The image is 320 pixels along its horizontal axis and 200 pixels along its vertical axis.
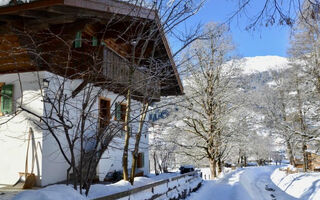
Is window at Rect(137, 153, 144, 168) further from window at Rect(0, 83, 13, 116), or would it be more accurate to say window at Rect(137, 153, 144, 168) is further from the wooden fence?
window at Rect(0, 83, 13, 116)

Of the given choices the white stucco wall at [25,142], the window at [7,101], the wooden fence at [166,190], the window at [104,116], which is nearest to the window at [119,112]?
the window at [104,116]

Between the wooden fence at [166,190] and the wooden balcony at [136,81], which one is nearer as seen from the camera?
the wooden balcony at [136,81]

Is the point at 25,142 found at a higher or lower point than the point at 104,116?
lower

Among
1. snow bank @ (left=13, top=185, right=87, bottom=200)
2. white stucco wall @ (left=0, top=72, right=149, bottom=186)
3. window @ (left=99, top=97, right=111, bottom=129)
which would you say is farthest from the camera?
white stucco wall @ (left=0, top=72, right=149, bottom=186)

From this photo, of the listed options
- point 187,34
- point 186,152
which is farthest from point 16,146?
point 186,152

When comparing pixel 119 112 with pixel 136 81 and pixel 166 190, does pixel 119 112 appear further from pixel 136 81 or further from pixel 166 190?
pixel 166 190

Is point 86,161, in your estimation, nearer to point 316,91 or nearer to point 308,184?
point 308,184

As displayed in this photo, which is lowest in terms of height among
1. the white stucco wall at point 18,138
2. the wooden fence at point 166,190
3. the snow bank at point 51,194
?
the wooden fence at point 166,190

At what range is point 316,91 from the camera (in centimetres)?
1383

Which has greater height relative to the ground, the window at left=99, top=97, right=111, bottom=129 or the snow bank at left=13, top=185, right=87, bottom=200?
the window at left=99, top=97, right=111, bottom=129

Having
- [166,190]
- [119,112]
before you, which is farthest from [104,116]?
[119,112]

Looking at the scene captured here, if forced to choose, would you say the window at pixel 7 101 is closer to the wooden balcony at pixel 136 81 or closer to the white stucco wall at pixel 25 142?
the white stucco wall at pixel 25 142

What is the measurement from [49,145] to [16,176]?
124 cm

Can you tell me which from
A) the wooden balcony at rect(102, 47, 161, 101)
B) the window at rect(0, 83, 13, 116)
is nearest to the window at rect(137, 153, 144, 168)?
the window at rect(0, 83, 13, 116)
